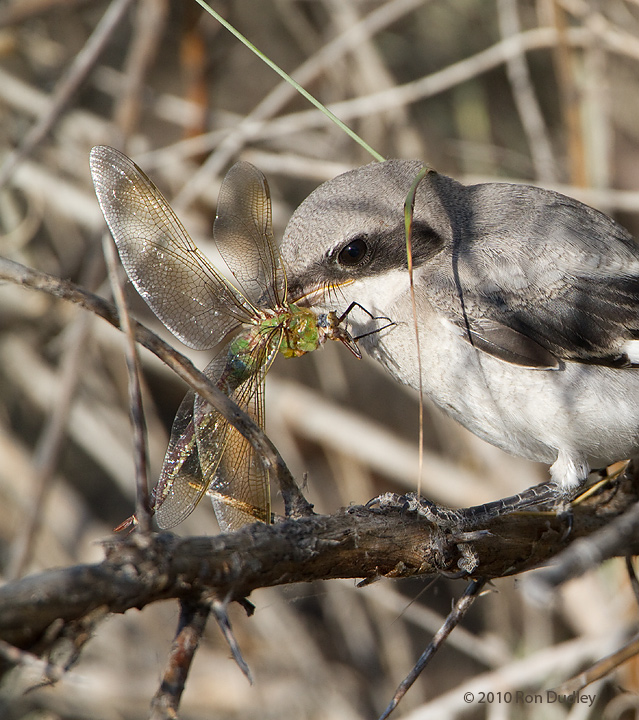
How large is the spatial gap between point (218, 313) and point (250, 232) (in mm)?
279

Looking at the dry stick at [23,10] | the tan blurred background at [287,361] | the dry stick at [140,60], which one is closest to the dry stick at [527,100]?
the tan blurred background at [287,361]

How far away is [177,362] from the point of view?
125cm

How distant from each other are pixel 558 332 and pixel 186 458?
3.68 ft

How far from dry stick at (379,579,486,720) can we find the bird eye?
0.98 metres

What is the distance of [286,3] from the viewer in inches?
163

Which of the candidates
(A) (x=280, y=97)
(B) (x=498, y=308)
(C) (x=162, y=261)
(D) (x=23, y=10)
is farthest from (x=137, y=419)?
(D) (x=23, y=10)

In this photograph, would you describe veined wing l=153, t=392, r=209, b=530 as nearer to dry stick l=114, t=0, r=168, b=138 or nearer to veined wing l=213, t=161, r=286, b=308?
veined wing l=213, t=161, r=286, b=308

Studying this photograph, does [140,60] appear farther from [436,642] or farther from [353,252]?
[436,642]

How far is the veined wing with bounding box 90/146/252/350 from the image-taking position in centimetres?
190

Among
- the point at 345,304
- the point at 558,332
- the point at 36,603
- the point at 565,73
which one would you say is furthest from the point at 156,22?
the point at 36,603

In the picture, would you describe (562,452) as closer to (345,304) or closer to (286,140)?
(345,304)

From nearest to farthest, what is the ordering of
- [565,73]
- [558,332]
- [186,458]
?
[186,458] → [558,332] → [565,73]

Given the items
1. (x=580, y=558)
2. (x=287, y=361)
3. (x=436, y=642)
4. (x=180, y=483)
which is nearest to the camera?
(x=580, y=558)

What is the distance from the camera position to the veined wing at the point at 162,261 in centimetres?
190
